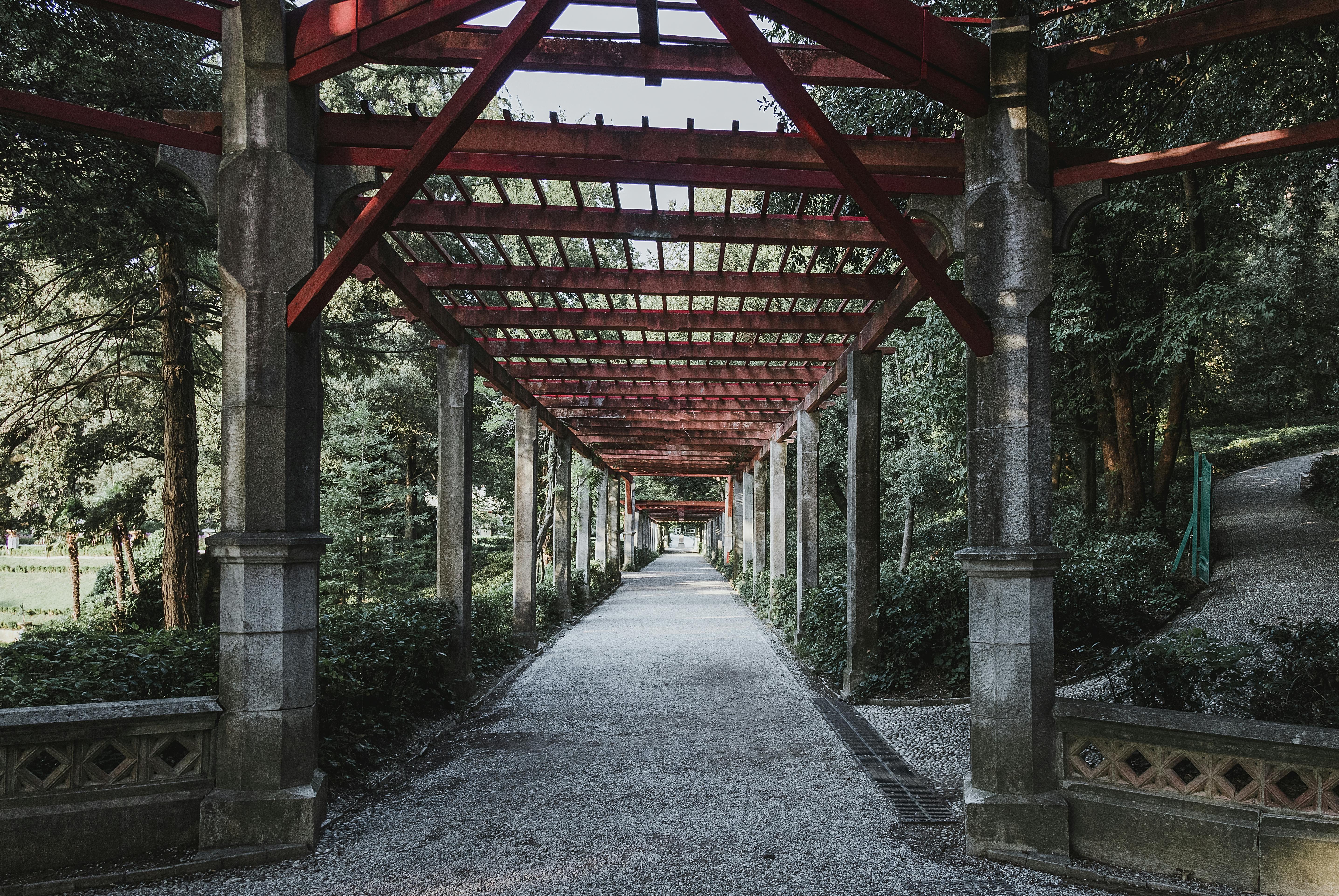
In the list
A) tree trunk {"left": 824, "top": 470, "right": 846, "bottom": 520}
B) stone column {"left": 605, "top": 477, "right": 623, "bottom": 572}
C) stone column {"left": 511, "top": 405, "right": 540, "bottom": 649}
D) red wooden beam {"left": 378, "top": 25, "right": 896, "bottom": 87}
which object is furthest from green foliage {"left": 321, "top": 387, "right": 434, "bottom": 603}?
red wooden beam {"left": 378, "top": 25, "right": 896, "bottom": 87}

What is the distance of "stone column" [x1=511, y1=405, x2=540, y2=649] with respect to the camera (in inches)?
531

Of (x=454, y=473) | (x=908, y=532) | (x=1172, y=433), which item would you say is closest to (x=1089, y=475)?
(x=1172, y=433)

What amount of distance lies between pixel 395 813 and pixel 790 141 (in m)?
5.03

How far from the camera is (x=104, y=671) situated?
494cm

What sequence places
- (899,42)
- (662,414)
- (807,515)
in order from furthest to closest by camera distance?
(662,414), (807,515), (899,42)

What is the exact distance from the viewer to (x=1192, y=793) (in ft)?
13.7

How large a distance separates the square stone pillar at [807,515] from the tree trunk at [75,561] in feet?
53.1

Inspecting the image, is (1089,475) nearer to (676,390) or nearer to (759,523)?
(759,523)

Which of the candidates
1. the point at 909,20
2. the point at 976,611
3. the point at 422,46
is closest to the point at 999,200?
the point at 909,20

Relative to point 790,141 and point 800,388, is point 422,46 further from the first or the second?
point 800,388

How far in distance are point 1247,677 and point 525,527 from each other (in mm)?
10484

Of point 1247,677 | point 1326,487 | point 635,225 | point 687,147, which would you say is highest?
point 687,147

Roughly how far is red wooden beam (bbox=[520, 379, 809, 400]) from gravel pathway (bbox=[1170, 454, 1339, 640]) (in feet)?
21.0

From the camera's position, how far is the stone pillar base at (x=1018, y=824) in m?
4.46
